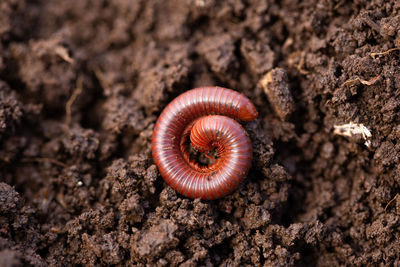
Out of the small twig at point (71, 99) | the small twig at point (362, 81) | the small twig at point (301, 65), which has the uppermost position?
the small twig at point (71, 99)

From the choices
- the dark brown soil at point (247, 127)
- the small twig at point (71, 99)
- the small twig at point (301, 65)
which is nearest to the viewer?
the dark brown soil at point (247, 127)

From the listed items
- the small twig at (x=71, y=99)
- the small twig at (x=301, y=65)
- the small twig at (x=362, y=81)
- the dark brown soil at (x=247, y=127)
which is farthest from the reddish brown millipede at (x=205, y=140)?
the small twig at (x=71, y=99)

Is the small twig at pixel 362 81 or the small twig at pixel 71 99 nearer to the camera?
the small twig at pixel 362 81

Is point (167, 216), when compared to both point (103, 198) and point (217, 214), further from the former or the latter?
point (103, 198)

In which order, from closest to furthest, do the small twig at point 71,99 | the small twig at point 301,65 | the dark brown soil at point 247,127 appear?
the dark brown soil at point 247,127
the small twig at point 301,65
the small twig at point 71,99

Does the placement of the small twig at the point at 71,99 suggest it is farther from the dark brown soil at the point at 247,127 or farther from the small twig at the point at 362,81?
the small twig at the point at 362,81

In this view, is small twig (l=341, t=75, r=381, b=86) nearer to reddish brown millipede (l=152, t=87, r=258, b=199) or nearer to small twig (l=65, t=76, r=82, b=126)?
reddish brown millipede (l=152, t=87, r=258, b=199)

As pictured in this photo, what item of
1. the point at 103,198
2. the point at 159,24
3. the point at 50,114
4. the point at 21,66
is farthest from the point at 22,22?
the point at 103,198
